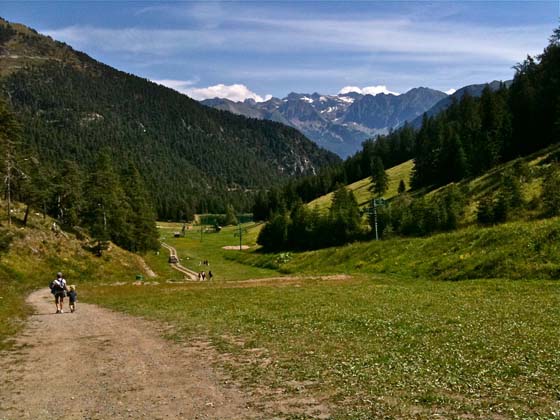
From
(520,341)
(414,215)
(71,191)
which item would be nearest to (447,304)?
(520,341)

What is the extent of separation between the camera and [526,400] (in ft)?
39.7

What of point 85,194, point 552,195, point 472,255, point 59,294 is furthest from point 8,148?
point 552,195

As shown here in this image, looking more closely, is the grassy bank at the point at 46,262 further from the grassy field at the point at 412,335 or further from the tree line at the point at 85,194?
the grassy field at the point at 412,335

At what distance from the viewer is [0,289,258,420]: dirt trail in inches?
529

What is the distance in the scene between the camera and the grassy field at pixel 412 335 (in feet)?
42.6

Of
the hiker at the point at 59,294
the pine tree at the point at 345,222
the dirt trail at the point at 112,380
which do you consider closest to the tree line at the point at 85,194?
the hiker at the point at 59,294

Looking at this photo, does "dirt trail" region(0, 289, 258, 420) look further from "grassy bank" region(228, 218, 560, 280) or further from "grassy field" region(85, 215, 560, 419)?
"grassy bank" region(228, 218, 560, 280)

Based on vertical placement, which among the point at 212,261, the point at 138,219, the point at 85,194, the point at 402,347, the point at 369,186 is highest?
the point at 369,186

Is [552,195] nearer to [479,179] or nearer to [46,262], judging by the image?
[479,179]

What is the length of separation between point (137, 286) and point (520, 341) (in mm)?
51943

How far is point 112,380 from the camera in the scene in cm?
1670

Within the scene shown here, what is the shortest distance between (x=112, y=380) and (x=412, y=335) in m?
12.6

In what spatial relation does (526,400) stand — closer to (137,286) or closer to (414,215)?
(137,286)

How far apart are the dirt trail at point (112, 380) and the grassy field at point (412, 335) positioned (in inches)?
61.3
